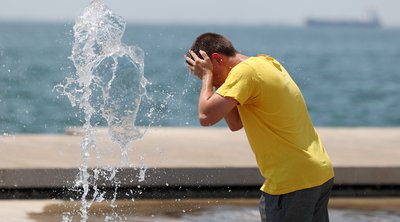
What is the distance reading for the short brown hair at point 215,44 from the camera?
Result: 517 centimetres

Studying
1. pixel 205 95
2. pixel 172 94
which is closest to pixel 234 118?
pixel 205 95

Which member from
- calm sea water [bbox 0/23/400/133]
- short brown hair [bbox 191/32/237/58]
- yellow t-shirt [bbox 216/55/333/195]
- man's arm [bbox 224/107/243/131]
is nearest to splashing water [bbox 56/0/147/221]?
man's arm [bbox 224/107/243/131]

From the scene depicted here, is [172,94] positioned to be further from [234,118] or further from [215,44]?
[215,44]

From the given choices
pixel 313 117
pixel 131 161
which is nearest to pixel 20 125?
pixel 313 117

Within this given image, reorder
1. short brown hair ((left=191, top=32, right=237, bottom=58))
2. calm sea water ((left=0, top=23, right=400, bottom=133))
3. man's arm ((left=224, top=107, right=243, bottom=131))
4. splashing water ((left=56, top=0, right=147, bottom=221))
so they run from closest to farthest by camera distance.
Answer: short brown hair ((left=191, top=32, right=237, bottom=58)) < man's arm ((left=224, top=107, right=243, bottom=131)) < splashing water ((left=56, top=0, right=147, bottom=221)) < calm sea water ((left=0, top=23, right=400, bottom=133))

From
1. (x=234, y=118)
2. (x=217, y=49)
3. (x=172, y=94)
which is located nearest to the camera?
(x=217, y=49)

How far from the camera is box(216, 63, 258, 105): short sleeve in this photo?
5039mm

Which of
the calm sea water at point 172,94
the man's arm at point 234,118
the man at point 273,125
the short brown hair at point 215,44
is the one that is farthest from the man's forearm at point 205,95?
the calm sea water at point 172,94

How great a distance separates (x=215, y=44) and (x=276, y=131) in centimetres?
48

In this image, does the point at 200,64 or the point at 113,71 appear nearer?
the point at 200,64

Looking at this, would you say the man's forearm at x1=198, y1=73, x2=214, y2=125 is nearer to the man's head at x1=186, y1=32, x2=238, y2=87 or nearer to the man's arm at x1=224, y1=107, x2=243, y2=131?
the man's head at x1=186, y1=32, x2=238, y2=87

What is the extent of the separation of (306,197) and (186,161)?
415cm

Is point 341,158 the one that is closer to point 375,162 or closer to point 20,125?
point 375,162

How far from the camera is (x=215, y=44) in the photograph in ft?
17.0
